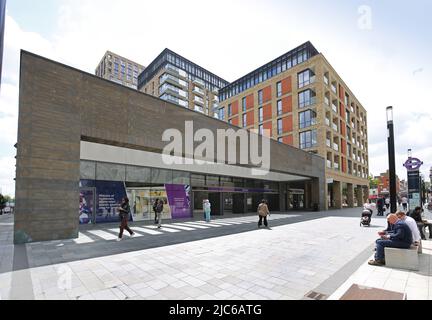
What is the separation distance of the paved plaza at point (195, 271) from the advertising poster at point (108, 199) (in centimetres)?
575

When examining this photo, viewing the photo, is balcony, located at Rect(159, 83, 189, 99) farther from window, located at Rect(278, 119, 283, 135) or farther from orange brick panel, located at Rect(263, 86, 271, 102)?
window, located at Rect(278, 119, 283, 135)

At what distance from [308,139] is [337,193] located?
28.2ft

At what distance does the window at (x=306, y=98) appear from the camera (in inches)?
1252

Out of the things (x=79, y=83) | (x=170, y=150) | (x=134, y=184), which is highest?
(x=79, y=83)

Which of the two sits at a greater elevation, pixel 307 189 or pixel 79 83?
pixel 79 83

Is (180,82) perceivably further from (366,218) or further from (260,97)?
(366,218)

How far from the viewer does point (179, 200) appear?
18000 mm

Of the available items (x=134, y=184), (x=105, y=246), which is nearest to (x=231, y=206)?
(x=134, y=184)

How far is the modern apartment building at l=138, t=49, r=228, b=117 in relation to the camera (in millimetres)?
58844

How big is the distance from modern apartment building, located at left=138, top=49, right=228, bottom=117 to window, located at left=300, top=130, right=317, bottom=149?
3332 centimetres

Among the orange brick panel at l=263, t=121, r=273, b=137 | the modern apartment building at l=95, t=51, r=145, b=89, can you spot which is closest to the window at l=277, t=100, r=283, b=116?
the orange brick panel at l=263, t=121, r=273, b=137

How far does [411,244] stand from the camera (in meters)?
5.59
